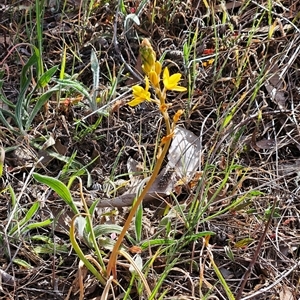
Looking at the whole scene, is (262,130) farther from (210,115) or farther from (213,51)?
(213,51)

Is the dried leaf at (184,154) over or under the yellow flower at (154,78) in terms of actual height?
under

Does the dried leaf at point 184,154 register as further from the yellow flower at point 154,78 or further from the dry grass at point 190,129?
the yellow flower at point 154,78

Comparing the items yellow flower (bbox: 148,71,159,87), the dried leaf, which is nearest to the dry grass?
the dried leaf

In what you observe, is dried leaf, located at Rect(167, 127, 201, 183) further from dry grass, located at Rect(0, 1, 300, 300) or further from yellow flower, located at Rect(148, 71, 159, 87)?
yellow flower, located at Rect(148, 71, 159, 87)

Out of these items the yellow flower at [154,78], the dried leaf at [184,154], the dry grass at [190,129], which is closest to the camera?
the yellow flower at [154,78]

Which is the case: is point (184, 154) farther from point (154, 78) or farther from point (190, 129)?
point (154, 78)

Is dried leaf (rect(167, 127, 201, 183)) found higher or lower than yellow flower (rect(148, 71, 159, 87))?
lower

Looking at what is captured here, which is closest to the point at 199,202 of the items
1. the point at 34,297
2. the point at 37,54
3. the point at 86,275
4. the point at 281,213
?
the point at 281,213

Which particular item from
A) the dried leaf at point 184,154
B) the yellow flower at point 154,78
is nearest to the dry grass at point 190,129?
the dried leaf at point 184,154

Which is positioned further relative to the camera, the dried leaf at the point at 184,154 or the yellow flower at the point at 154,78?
the dried leaf at the point at 184,154

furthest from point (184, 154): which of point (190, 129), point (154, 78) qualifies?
point (154, 78)

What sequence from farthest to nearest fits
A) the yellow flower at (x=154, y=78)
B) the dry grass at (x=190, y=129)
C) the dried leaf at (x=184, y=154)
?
the dried leaf at (x=184, y=154) → the dry grass at (x=190, y=129) → the yellow flower at (x=154, y=78)
